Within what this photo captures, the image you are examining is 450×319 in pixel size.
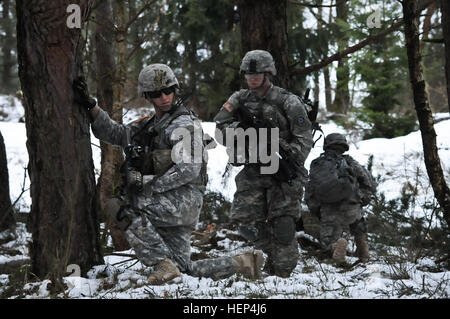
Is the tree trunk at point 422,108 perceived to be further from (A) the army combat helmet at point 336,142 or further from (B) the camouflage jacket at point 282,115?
(A) the army combat helmet at point 336,142

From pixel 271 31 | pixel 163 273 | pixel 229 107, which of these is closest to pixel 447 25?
pixel 229 107

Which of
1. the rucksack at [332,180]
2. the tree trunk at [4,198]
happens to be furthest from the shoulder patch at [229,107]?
the tree trunk at [4,198]

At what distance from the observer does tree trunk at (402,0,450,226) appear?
17.1ft

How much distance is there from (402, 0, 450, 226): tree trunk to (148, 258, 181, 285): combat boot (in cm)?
284

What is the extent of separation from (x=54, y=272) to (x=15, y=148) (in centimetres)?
1131

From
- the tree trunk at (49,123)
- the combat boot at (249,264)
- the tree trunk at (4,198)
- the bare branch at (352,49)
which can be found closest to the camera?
the tree trunk at (49,123)

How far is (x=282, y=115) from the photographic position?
5438mm

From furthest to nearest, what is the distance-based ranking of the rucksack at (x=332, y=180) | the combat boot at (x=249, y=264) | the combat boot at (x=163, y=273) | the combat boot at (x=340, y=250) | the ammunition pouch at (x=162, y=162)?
the rucksack at (x=332, y=180)
the combat boot at (x=340, y=250)
the combat boot at (x=249, y=264)
the ammunition pouch at (x=162, y=162)
the combat boot at (x=163, y=273)

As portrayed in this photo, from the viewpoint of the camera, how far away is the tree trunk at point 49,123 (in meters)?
4.01

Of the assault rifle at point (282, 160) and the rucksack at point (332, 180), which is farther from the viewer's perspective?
the rucksack at point (332, 180)

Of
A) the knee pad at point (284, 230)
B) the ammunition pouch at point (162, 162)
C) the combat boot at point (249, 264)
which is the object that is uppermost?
the ammunition pouch at point (162, 162)

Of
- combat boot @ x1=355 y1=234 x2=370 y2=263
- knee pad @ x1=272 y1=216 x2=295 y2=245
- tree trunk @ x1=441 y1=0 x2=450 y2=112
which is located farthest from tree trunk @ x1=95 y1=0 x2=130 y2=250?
tree trunk @ x1=441 y1=0 x2=450 y2=112

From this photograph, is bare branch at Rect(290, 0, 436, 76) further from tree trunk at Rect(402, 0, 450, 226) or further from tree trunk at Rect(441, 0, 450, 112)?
tree trunk at Rect(441, 0, 450, 112)
